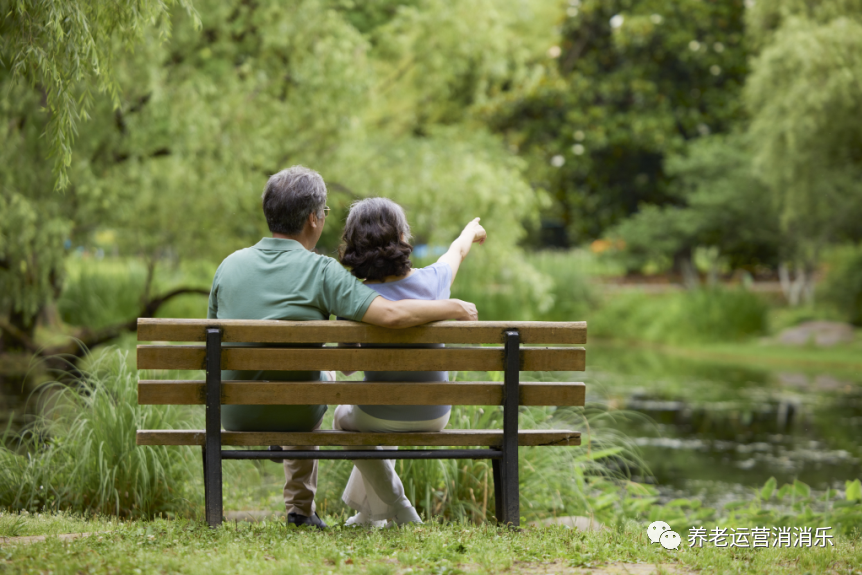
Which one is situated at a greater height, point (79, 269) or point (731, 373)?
point (79, 269)

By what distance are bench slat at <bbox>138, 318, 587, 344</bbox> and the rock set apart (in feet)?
47.7

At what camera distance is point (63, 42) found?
375cm

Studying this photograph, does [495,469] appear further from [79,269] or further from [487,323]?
[79,269]

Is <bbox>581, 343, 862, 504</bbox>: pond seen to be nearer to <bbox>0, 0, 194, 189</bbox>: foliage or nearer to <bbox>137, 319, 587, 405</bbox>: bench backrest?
<bbox>137, 319, 587, 405</bbox>: bench backrest

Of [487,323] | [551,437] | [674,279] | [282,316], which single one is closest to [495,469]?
[551,437]

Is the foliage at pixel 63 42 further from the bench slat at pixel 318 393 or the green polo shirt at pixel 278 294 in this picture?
the bench slat at pixel 318 393

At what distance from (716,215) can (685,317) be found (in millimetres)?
2879

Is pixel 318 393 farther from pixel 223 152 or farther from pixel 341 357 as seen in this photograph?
pixel 223 152

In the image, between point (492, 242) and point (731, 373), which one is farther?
point (731, 373)

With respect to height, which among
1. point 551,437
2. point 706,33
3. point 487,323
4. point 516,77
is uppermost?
point 706,33

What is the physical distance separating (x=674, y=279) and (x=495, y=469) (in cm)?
2224

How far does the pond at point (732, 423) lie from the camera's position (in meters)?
7.42

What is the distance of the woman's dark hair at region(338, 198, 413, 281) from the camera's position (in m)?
3.41

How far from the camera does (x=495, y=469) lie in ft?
12.0
